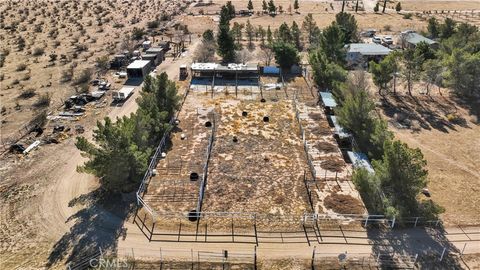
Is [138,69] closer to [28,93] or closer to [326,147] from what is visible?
[28,93]

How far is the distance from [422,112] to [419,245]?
97.2 ft

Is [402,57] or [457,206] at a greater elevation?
[402,57]

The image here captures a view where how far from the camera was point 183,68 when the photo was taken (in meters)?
67.1

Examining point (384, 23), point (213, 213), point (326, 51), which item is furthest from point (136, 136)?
point (384, 23)

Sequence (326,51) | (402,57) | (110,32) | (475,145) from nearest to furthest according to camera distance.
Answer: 1. (475,145)
2. (402,57)
3. (326,51)
4. (110,32)

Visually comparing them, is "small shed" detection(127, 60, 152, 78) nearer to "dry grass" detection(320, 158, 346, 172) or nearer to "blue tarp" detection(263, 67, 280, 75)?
"blue tarp" detection(263, 67, 280, 75)

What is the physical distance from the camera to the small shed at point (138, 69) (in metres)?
65.5

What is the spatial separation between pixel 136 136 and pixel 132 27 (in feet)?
216

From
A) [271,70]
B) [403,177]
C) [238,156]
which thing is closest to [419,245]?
[403,177]

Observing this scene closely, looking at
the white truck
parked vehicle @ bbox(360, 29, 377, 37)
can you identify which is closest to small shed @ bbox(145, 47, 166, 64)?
the white truck

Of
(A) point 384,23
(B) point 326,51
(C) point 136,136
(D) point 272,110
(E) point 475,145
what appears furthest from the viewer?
(A) point 384,23

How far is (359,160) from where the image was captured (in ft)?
139

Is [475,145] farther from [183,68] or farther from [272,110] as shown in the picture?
[183,68]

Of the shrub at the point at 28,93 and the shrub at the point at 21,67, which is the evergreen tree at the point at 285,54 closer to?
the shrub at the point at 28,93
